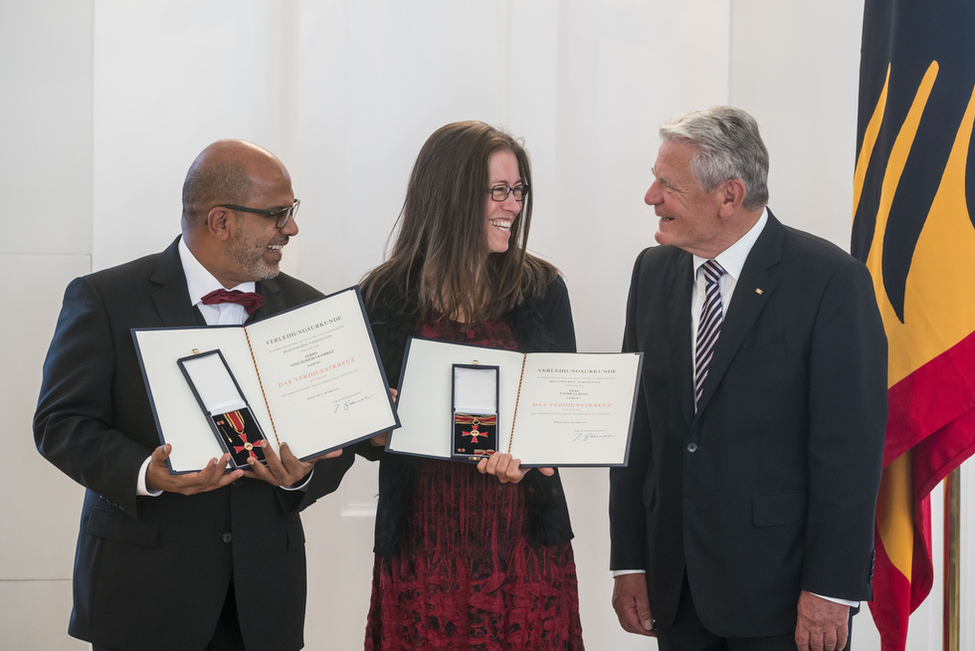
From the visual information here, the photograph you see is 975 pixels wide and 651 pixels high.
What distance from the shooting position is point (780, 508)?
6.46 feet

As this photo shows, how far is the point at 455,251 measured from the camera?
229 centimetres

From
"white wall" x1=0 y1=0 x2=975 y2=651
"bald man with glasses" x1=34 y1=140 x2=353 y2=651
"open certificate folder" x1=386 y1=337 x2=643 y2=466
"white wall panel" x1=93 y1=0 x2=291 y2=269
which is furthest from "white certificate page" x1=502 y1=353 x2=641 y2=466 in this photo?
"white wall panel" x1=93 y1=0 x2=291 y2=269

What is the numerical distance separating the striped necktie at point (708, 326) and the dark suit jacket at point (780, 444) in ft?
0.09

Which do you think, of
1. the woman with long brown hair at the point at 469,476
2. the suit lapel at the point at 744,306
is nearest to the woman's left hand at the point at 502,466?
the woman with long brown hair at the point at 469,476

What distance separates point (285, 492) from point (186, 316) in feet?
1.65

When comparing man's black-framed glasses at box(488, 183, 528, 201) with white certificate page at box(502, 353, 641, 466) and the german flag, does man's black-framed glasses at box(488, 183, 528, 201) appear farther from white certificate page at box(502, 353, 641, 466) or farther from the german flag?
the german flag

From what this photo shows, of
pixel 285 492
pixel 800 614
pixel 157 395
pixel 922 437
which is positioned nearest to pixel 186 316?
pixel 157 395

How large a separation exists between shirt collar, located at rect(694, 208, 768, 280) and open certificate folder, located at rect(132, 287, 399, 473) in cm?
92

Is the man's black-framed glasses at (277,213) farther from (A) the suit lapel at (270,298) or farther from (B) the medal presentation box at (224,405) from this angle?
(B) the medal presentation box at (224,405)

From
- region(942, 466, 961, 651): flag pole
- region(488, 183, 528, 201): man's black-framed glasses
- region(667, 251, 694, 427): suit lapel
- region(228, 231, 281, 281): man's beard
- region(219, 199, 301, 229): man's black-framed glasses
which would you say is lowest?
region(942, 466, 961, 651): flag pole

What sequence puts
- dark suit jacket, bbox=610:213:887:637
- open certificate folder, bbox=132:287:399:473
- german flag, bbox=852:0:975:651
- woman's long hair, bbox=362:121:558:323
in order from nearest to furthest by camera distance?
1. open certificate folder, bbox=132:287:399:473
2. dark suit jacket, bbox=610:213:887:637
3. woman's long hair, bbox=362:121:558:323
4. german flag, bbox=852:0:975:651

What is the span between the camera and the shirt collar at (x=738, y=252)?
82.2 inches

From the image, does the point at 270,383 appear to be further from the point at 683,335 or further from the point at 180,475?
the point at 683,335

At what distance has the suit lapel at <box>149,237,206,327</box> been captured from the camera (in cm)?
199
